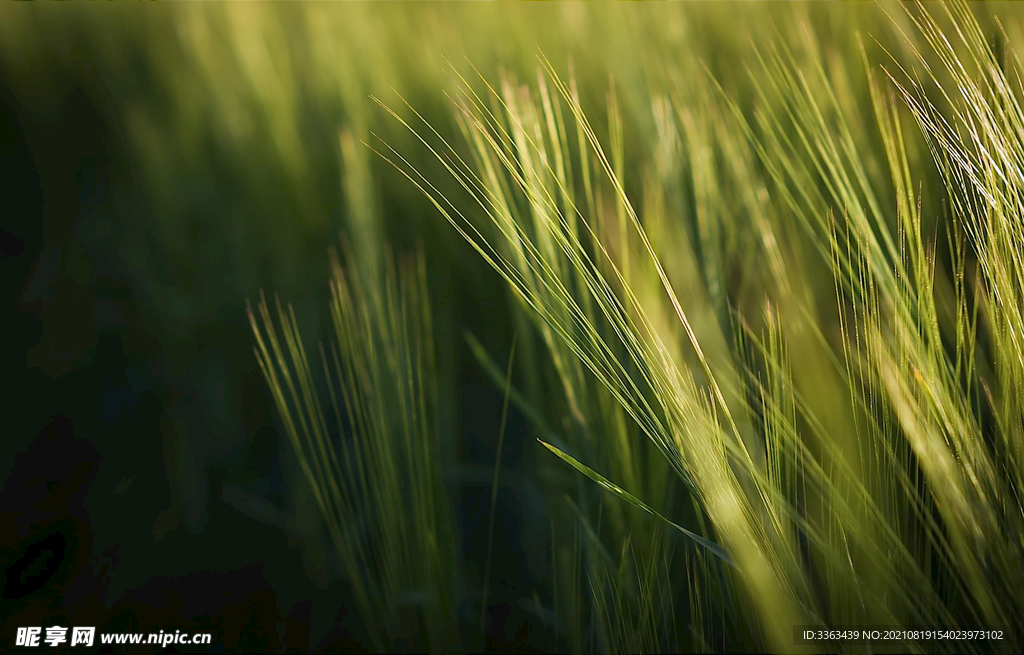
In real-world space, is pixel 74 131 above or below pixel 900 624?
above

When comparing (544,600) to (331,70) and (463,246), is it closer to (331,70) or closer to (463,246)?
(463,246)

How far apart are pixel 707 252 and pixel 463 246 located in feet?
0.75

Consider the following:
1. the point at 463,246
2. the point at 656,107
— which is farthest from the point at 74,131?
the point at 656,107

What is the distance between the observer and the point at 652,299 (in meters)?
0.37

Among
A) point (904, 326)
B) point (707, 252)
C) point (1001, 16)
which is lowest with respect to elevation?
point (904, 326)

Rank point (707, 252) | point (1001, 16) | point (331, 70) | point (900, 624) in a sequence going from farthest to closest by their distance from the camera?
point (331, 70)
point (1001, 16)
point (707, 252)
point (900, 624)

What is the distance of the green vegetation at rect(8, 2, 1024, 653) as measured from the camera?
0.32 metres

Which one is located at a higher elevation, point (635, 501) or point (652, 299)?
point (652, 299)

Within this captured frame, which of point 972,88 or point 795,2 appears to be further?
point 795,2

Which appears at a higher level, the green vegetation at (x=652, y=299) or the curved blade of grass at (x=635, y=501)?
the green vegetation at (x=652, y=299)

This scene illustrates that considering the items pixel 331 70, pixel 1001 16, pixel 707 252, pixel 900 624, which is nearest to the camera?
pixel 900 624

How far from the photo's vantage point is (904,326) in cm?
31

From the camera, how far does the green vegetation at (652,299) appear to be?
12.6 inches

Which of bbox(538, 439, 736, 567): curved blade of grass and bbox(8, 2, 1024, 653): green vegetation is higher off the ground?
bbox(8, 2, 1024, 653): green vegetation
